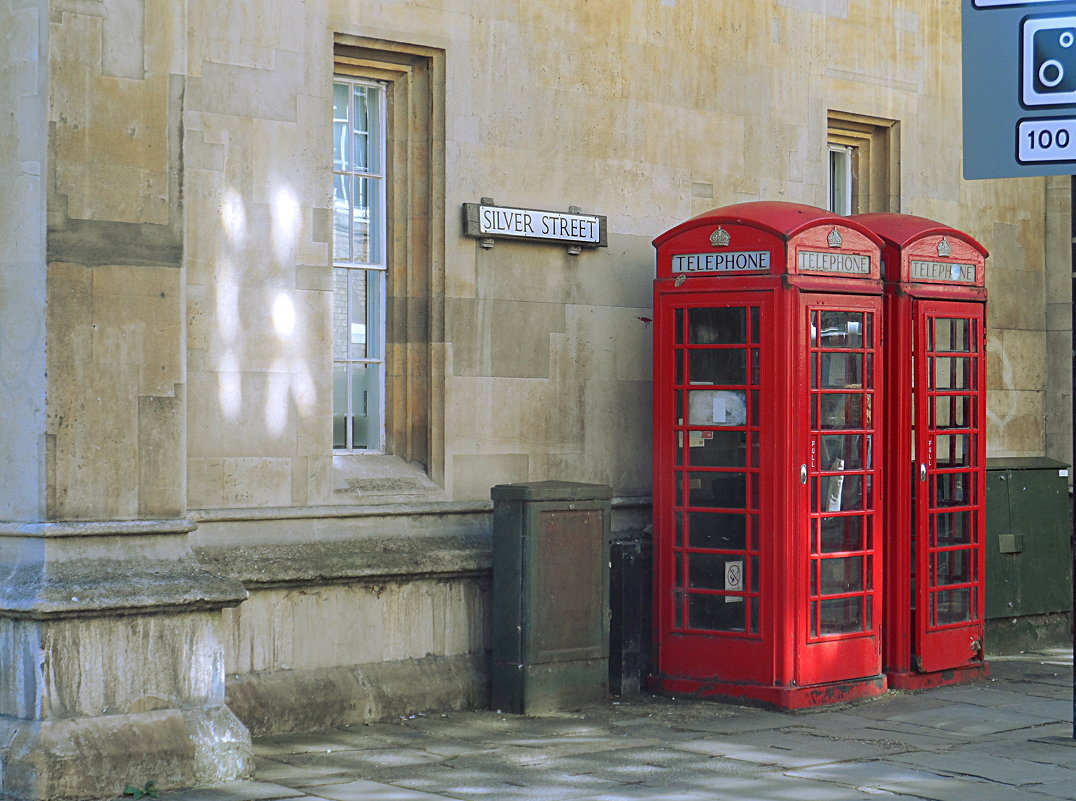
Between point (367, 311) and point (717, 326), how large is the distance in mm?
2029

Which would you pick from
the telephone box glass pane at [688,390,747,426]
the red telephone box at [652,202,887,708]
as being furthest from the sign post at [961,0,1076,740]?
the telephone box glass pane at [688,390,747,426]

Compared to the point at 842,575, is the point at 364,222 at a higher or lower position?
higher

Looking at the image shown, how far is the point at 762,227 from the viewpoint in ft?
30.3

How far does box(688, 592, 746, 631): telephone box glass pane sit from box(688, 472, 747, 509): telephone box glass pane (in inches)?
21.0

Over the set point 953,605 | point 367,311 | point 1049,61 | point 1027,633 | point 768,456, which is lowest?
point 1027,633

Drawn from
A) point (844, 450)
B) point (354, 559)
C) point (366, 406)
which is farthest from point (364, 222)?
point (844, 450)

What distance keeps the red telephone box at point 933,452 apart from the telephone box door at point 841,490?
33 cm

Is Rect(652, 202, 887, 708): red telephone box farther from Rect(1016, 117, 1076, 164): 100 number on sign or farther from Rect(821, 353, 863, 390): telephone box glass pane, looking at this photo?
Rect(1016, 117, 1076, 164): 100 number on sign

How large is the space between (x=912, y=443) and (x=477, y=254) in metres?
2.96

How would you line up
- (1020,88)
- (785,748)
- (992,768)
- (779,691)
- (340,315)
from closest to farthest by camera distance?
(992,768), (785,748), (1020,88), (779,691), (340,315)

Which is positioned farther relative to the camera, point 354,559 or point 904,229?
point 904,229

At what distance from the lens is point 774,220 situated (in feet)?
30.6

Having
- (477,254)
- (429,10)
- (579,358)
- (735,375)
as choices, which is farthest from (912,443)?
(429,10)

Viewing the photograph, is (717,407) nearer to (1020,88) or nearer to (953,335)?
(953,335)
